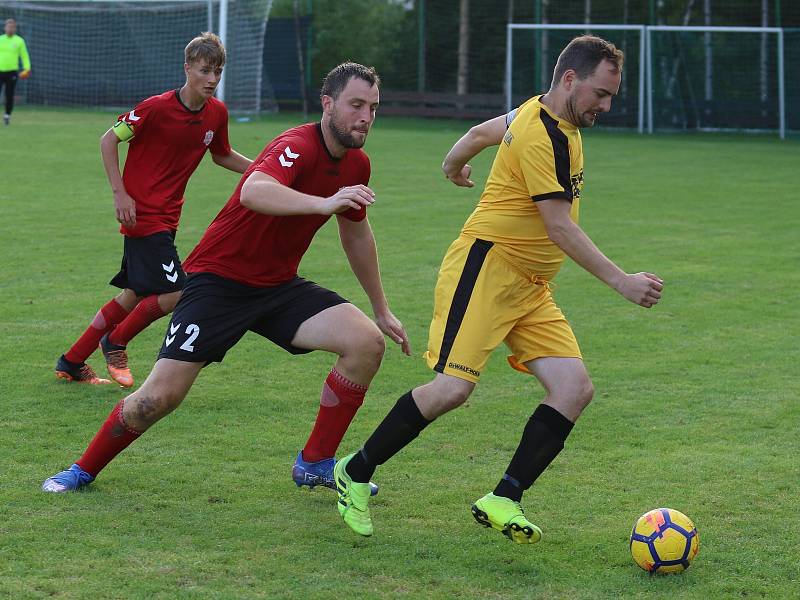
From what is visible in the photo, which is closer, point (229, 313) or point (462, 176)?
point (229, 313)

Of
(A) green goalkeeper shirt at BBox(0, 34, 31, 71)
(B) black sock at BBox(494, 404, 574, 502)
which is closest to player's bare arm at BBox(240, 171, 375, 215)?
(B) black sock at BBox(494, 404, 574, 502)

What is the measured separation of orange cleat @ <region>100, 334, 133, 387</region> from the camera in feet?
23.3

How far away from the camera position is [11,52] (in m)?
27.1

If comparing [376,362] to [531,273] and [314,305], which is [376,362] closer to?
[314,305]

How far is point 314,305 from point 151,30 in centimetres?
2771

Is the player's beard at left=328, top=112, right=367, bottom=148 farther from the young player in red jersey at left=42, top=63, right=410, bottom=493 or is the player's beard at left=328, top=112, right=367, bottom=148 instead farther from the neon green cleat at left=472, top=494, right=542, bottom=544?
the neon green cleat at left=472, top=494, right=542, bottom=544

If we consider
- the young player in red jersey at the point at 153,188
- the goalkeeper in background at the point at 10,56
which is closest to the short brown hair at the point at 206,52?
the young player in red jersey at the point at 153,188

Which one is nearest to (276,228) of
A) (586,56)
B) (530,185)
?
(530,185)

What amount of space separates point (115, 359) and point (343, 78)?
118 inches

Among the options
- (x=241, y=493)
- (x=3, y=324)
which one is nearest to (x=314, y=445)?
(x=241, y=493)

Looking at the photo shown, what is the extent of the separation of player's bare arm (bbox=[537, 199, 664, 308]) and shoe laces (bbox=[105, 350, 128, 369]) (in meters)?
3.43

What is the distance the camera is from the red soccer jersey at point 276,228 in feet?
16.8

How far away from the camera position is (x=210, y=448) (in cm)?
594

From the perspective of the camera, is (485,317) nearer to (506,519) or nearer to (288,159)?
(506,519)
